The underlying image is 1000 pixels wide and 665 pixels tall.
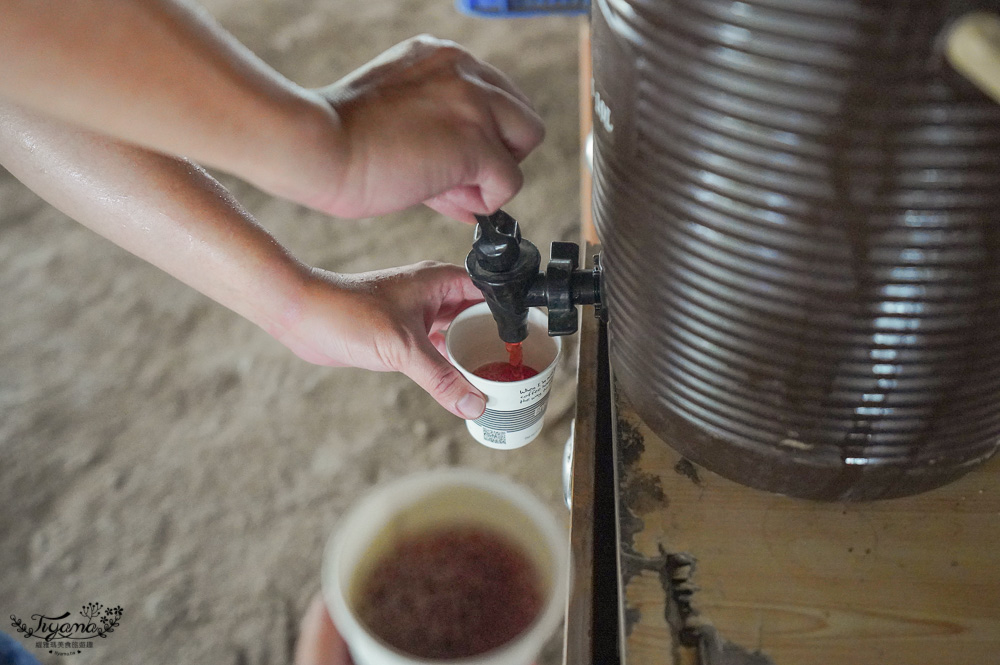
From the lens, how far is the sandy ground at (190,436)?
50.6 inches

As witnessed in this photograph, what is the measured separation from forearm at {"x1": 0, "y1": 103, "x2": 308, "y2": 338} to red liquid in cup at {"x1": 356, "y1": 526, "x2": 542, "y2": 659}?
0.27m

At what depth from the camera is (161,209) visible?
2.37ft

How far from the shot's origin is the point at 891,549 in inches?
21.7

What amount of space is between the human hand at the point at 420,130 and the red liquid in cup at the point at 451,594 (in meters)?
0.28

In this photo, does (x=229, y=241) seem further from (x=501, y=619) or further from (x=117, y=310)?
(x=117, y=310)

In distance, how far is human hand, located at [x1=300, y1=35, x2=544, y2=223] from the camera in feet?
1.61

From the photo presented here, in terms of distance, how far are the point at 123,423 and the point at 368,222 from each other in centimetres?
72

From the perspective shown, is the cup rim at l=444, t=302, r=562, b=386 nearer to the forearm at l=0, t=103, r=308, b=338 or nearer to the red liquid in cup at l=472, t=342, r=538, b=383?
the red liquid in cup at l=472, t=342, r=538, b=383

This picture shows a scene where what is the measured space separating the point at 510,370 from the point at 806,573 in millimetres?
444

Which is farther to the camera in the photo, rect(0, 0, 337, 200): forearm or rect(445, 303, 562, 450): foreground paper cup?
rect(445, 303, 562, 450): foreground paper cup

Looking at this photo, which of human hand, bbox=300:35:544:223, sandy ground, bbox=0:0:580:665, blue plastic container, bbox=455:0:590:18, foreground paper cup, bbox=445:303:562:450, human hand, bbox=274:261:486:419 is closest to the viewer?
human hand, bbox=300:35:544:223

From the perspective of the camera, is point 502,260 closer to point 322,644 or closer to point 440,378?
point 440,378

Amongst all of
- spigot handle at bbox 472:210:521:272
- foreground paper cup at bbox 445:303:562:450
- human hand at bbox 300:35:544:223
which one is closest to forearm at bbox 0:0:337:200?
human hand at bbox 300:35:544:223

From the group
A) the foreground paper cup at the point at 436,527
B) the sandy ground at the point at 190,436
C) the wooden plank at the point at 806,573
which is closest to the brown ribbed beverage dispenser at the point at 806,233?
the wooden plank at the point at 806,573
